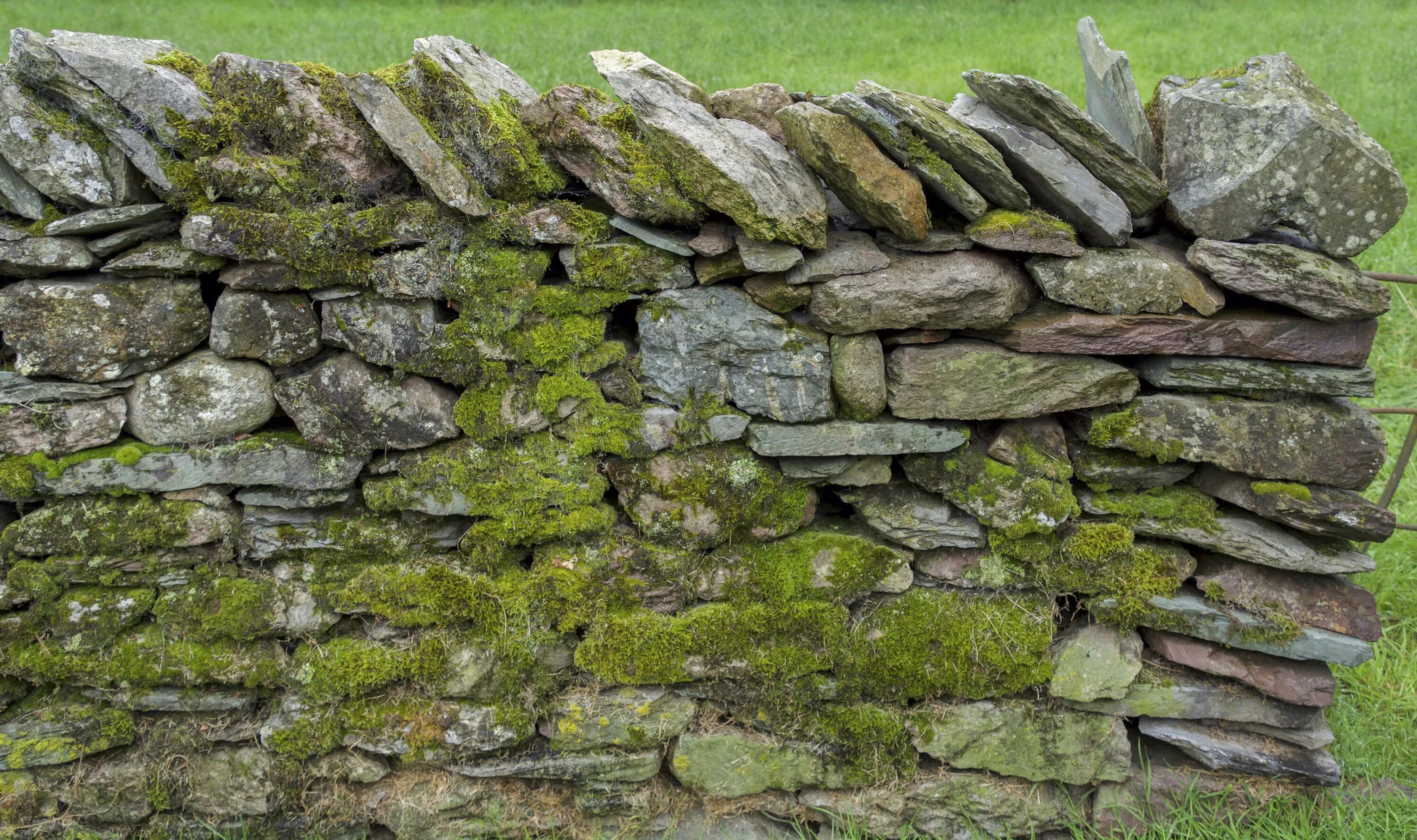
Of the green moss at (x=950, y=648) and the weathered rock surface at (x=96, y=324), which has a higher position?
the weathered rock surface at (x=96, y=324)

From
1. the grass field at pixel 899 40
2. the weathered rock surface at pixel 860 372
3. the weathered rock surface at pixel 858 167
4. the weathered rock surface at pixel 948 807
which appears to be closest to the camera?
the weathered rock surface at pixel 858 167

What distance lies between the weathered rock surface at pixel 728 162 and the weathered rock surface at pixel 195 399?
203 cm

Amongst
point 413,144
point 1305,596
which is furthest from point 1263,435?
point 413,144

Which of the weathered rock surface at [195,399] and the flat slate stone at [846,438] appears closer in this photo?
the weathered rock surface at [195,399]

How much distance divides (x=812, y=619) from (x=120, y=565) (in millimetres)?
3144

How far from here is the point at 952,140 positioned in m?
3.16

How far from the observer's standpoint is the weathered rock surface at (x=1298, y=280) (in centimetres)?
323

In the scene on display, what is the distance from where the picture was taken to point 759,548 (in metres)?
3.79

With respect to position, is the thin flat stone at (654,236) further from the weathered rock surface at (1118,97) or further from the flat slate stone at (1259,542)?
the flat slate stone at (1259,542)

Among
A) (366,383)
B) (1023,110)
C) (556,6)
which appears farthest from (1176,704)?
(556,6)

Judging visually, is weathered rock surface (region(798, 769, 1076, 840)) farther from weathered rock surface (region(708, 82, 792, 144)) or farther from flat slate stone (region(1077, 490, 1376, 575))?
weathered rock surface (region(708, 82, 792, 144))

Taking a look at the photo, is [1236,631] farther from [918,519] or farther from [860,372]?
[860,372]

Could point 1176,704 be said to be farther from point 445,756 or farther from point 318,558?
point 318,558

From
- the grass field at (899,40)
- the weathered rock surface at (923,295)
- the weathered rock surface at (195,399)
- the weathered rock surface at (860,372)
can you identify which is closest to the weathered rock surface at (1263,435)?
the weathered rock surface at (923,295)
